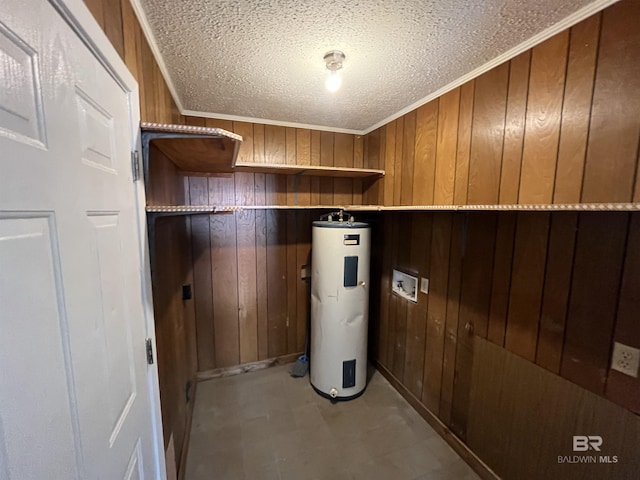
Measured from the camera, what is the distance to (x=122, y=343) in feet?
2.48

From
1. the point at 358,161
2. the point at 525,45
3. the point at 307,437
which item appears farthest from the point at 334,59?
the point at 307,437

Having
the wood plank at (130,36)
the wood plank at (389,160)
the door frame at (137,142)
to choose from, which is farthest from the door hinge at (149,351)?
the wood plank at (389,160)

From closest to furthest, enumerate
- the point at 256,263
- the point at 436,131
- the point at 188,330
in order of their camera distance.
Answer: the point at 436,131 < the point at 188,330 < the point at 256,263

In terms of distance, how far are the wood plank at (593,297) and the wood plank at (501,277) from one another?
0.87 feet

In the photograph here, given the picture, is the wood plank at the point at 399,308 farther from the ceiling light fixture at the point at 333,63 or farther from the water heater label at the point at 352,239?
the ceiling light fixture at the point at 333,63

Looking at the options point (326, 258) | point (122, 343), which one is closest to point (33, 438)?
point (122, 343)

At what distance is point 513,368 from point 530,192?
90 cm

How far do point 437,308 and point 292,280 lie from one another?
132 cm

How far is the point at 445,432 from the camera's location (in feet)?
5.81

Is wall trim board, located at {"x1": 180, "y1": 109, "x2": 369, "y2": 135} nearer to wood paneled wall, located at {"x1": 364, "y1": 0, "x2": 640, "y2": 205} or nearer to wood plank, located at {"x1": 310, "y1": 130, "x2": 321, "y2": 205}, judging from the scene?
wood plank, located at {"x1": 310, "y1": 130, "x2": 321, "y2": 205}

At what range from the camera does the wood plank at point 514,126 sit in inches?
49.5

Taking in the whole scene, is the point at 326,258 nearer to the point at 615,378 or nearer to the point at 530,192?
the point at 530,192

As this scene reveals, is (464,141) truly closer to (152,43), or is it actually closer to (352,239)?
(352,239)

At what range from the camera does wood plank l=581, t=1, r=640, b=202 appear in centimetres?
93
